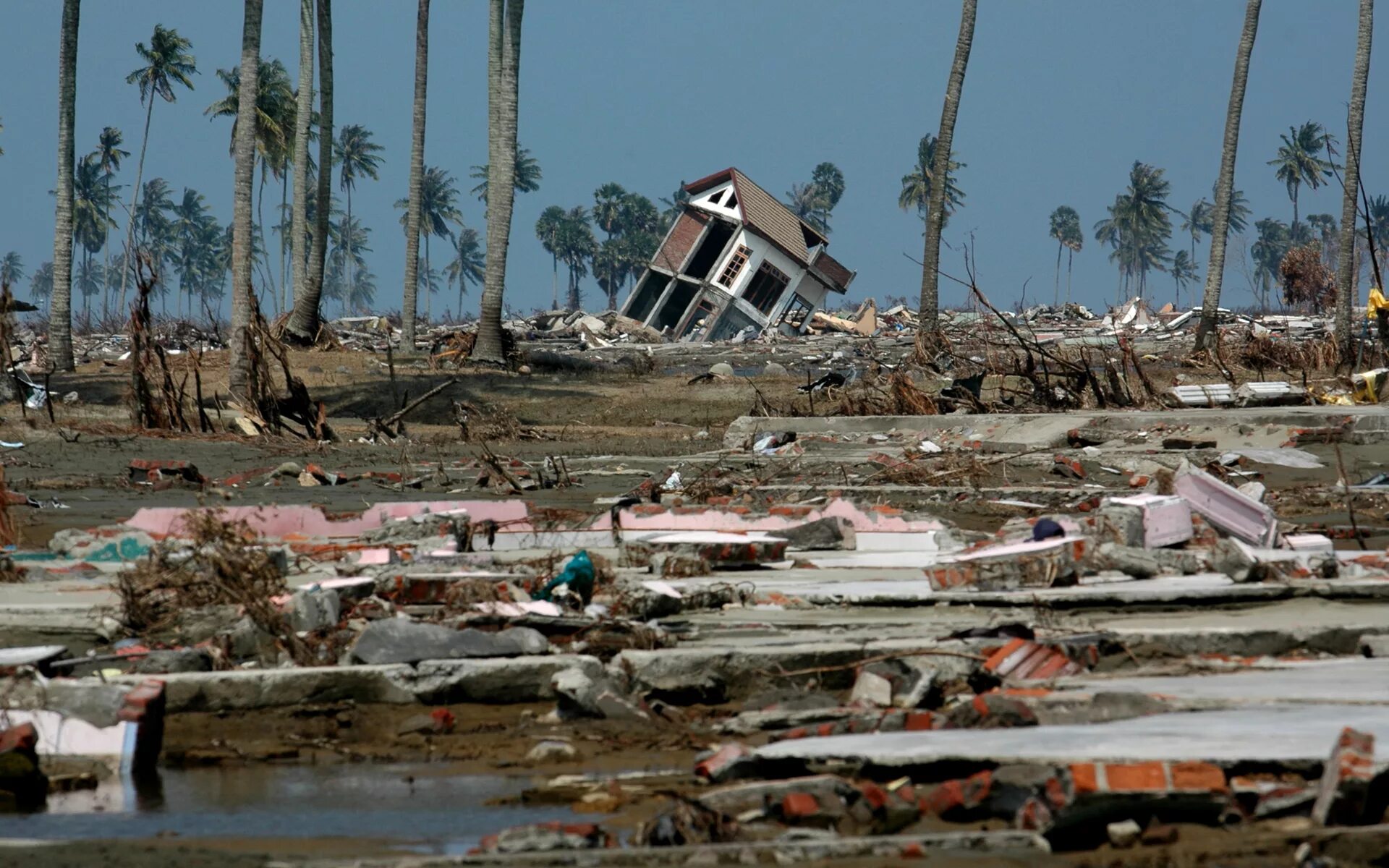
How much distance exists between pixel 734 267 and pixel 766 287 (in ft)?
4.83

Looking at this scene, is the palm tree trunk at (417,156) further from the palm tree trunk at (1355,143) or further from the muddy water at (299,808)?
the muddy water at (299,808)

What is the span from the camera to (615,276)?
11412 centimetres

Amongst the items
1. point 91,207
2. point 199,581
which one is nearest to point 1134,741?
point 199,581

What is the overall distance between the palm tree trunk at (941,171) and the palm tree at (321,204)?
11.1 m

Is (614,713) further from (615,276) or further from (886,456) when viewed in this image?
(615,276)

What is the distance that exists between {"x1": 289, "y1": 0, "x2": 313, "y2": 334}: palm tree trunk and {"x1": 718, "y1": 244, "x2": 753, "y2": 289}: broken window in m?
17.5

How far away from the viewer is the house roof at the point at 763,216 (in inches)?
1891

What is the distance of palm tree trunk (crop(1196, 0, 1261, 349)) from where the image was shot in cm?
2556

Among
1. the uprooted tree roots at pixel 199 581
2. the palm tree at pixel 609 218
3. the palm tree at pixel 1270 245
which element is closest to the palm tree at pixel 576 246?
the palm tree at pixel 609 218

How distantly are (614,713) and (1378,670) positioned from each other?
231 cm

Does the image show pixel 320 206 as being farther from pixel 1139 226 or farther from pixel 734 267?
pixel 1139 226

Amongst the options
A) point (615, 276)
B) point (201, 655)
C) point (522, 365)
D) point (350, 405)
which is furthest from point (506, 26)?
point (615, 276)

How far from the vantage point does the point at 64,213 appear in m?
25.5

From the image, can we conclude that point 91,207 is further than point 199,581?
Yes
